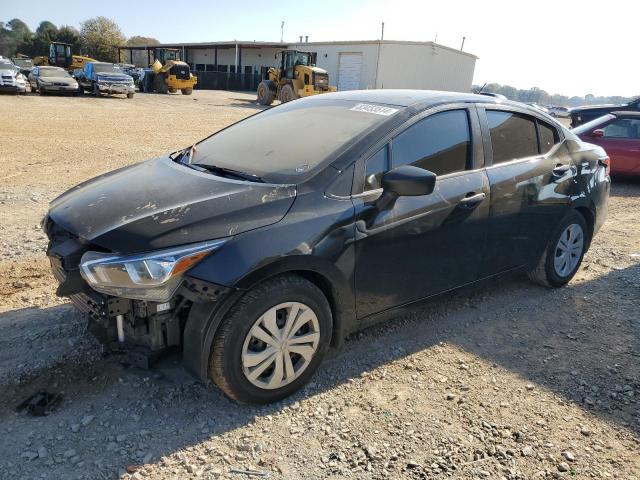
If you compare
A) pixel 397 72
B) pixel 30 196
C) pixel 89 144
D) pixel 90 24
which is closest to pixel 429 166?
pixel 30 196

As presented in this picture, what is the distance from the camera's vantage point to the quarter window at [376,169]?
309 cm

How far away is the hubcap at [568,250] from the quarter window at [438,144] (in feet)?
4.99

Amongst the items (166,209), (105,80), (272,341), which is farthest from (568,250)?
(105,80)

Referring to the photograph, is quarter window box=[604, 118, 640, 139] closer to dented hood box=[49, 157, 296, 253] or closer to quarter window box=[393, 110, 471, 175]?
quarter window box=[393, 110, 471, 175]

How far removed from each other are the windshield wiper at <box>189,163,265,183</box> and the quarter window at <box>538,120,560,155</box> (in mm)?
2504

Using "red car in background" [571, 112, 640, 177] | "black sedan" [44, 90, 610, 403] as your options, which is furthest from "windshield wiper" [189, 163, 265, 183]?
"red car in background" [571, 112, 640, 177]

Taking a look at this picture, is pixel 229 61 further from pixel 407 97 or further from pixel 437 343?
pixel 437 343

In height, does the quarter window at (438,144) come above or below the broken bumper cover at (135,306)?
above

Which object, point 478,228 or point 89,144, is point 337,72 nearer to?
point 89,144

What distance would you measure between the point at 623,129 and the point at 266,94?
21871 mm

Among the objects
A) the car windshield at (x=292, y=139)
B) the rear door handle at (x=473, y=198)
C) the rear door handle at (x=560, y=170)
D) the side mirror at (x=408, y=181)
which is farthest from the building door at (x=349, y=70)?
the side mirror at (x=408, y=181)

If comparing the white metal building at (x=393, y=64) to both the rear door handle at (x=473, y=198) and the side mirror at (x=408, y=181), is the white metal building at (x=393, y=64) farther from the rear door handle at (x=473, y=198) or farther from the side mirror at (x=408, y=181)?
the side mirror at (x=408, y=181)

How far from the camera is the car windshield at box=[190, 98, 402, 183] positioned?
123 inches

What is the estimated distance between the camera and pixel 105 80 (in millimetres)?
27031
